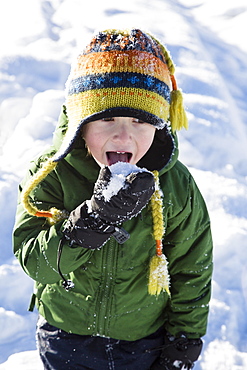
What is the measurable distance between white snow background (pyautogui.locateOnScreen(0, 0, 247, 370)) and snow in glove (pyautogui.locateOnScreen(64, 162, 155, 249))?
0.78 meters

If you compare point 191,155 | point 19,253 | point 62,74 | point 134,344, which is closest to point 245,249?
point 191,155

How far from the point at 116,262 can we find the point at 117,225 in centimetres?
16

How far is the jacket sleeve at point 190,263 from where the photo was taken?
1.55 metres

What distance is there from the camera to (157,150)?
153cm

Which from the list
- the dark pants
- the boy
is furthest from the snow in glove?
the dark pants

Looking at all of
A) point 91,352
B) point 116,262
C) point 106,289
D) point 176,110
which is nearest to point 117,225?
point 116,262

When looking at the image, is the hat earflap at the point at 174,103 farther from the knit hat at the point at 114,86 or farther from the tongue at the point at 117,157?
the tongue at the point at 117,157

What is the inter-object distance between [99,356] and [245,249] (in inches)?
57.8

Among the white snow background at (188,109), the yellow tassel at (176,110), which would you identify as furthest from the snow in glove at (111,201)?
the white snow background at (188,109)

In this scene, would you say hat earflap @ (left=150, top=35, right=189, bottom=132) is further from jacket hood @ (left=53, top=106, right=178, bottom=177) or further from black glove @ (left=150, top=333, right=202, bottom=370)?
black glove @ (left=150, top=333, right=202, bottom=370)

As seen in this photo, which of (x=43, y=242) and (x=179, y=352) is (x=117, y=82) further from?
(x=179, y=352)

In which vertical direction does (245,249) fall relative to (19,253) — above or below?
below

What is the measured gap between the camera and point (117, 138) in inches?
49.5

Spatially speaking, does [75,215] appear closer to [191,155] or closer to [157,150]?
[157,150]
